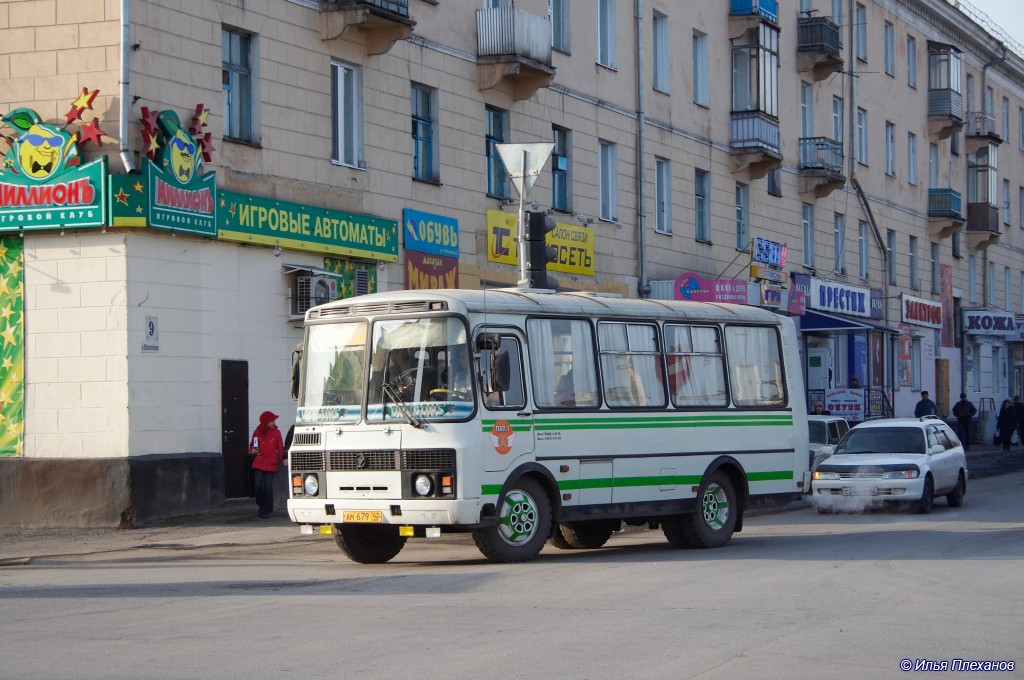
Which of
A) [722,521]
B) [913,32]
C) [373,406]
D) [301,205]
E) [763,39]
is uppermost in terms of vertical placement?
[913,32]

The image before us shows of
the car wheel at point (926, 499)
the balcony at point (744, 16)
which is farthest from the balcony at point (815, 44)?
the car wheel at point (926, 499)

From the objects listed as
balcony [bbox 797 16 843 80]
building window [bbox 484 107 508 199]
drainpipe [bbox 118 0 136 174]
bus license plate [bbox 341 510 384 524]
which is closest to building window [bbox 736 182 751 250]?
balcony [bbox 797 16 843 80]

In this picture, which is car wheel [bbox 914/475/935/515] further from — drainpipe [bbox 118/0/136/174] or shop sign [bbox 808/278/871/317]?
shop sign [bbox 808/278/871/317]

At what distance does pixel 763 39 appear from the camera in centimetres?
3831

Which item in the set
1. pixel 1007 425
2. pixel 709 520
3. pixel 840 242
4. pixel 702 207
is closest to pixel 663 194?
pixel 702 207

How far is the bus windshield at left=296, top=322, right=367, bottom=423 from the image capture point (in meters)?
14.7

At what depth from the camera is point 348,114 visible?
79.8 ft

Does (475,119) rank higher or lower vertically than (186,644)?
higher

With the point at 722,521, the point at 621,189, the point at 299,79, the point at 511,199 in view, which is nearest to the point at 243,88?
the point at 299,79

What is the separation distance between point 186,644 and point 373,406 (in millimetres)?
5155

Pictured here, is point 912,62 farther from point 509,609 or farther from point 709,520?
point 509,609

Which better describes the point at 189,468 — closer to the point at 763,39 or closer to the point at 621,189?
the point at 621,189

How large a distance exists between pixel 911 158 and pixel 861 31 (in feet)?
21.5

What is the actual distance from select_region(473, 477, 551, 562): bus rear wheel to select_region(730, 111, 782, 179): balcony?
79.5ft
